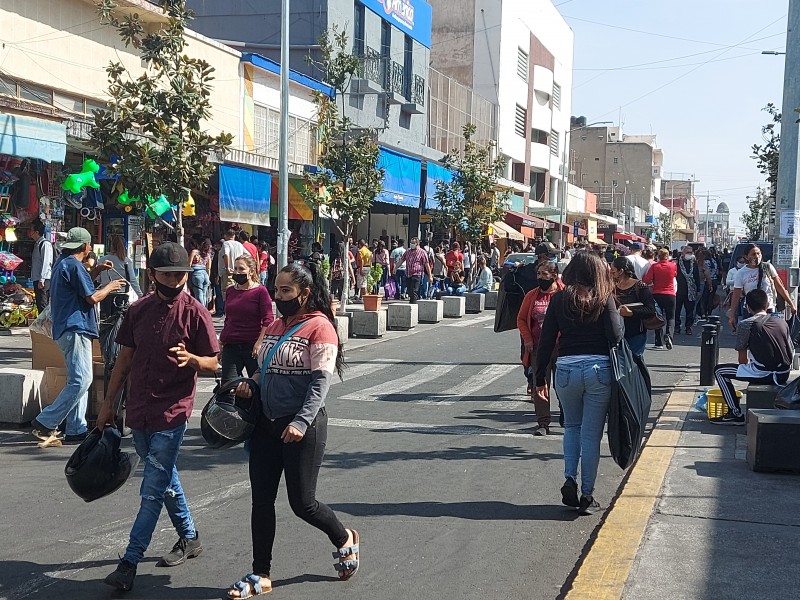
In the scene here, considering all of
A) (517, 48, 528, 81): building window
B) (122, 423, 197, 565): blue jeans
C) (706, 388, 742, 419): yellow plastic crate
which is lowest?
(706, 388, 742, 419): yellow plastic crate

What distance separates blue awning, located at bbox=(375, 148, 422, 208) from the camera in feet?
95.4

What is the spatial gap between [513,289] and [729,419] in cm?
291

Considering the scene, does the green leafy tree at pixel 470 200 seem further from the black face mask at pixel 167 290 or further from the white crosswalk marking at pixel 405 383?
the black face mask at pixel 167 290

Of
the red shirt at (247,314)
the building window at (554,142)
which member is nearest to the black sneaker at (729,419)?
the red shirt at (247,314)

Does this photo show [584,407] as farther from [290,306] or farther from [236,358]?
[236,358]

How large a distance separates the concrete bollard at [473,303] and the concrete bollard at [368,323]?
6.94 m

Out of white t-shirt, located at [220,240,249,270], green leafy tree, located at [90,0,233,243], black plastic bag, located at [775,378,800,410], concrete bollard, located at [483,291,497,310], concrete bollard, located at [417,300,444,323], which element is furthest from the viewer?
concrete bollard, located at [483,291,497,310]

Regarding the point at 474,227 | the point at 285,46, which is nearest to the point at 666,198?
the point at 474,227

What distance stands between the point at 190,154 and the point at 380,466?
779cm

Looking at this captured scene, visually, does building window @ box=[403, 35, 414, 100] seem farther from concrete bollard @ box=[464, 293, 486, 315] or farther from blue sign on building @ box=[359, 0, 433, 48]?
concrete bollard @ box=[464, 293, 486, 315]

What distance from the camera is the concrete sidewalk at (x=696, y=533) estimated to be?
15.9 ft

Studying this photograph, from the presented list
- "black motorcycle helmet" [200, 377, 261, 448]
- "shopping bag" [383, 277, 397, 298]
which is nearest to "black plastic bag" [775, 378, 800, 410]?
"black motorcycle helmet" [200, 377, 261, 448]

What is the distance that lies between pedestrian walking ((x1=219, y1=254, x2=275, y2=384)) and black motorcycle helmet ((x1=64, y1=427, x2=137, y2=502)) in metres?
3.56

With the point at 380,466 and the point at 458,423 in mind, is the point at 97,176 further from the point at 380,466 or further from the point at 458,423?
the point at 380,466
